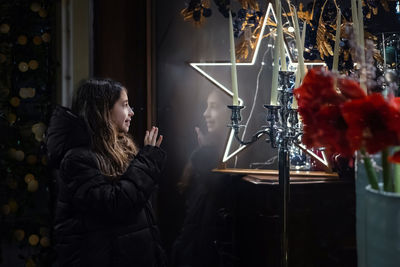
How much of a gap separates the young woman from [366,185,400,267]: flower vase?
1183mm

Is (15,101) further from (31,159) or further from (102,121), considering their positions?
(102,121)

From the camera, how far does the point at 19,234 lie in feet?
7.86

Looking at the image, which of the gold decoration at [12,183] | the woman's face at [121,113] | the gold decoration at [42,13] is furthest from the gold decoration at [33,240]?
the gold decoration at [42,13]

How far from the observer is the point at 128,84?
2502mm

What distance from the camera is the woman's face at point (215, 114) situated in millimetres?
2453

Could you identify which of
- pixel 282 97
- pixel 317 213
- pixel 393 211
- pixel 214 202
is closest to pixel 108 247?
pixel 214 202

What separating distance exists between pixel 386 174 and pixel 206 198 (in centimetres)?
179

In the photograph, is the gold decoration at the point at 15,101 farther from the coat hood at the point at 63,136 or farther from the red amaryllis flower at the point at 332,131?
the red amaryllis flower at the point at 332,131

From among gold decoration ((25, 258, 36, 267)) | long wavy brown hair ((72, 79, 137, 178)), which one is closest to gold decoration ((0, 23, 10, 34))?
long wavy brown hair ((72, 79, 137, 178))

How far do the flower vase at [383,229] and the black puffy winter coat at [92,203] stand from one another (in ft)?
3.89

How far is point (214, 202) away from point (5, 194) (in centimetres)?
125

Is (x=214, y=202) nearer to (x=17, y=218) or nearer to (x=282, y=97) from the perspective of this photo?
(x=17, y=218)

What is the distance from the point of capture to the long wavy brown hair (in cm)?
185

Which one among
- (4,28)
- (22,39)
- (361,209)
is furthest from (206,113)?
(361,209)
